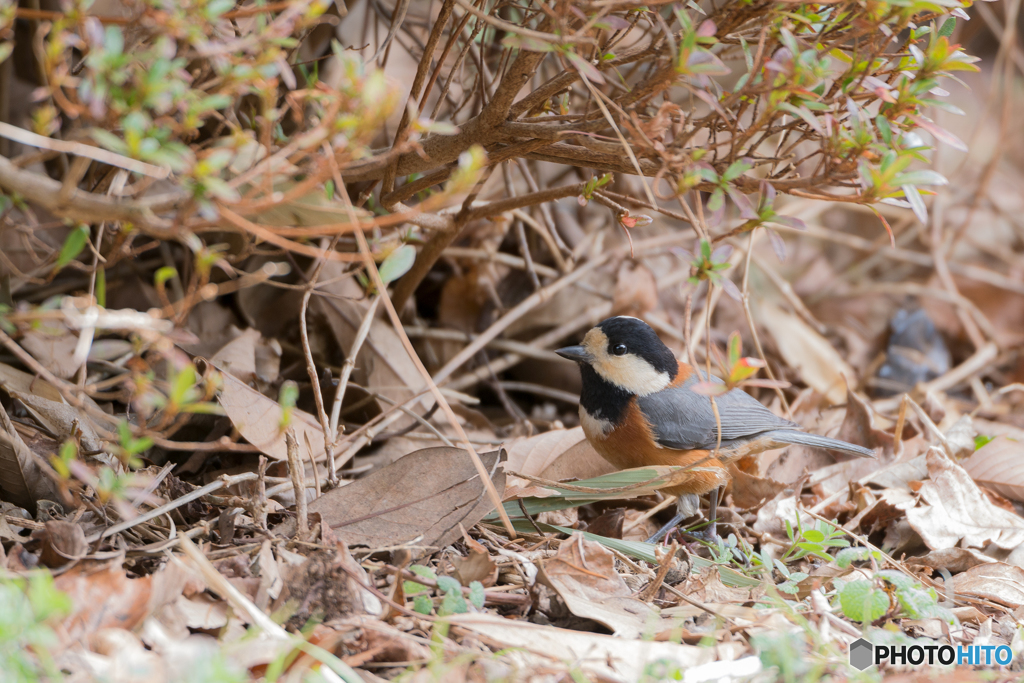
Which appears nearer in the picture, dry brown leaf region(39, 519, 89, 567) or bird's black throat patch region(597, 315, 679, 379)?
dry brown leaf region(39, 519, 89, 567)

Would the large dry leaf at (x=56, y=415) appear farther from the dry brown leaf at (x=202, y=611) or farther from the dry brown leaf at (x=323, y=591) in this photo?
the dry brown leaf at (x=323, y=591)

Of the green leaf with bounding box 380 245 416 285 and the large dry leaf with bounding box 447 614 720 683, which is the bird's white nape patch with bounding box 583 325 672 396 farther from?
the green leaf with bounding box 380 245 416 285

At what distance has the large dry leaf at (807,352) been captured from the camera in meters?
4.61

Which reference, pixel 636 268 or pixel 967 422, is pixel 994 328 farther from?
pixel 636 268

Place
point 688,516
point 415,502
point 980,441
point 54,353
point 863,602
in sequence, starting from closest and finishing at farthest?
point 863,602
point 415,502
point 54,353
point 688,516
point 980,441

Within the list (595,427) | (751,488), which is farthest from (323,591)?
(751,488)

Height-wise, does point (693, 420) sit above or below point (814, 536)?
below

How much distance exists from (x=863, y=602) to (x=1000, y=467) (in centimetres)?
166

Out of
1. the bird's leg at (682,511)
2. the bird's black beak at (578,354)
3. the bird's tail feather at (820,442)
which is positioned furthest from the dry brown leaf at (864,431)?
the bird's black beak at (578,354)

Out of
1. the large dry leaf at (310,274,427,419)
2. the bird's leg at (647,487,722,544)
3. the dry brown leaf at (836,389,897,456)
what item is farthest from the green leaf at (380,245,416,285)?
the dry brown leaf at (836,389,897,456)

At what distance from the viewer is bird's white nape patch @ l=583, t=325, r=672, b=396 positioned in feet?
11.0

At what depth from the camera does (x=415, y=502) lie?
2482 mm

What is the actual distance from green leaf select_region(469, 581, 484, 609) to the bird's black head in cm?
141

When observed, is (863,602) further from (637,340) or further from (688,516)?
(637,340)
